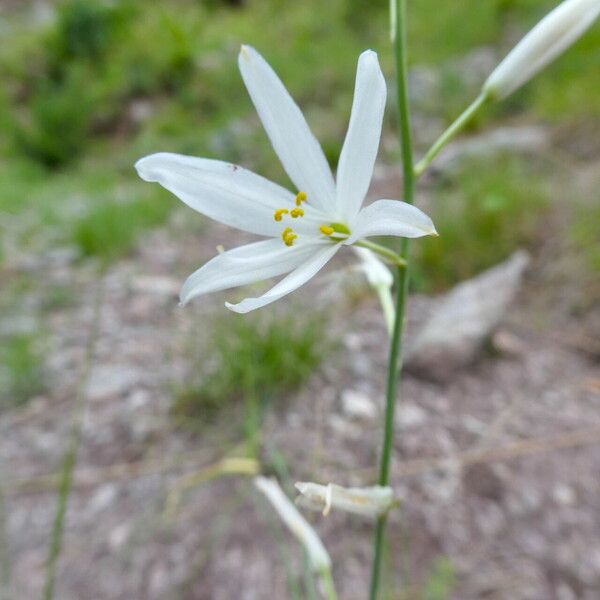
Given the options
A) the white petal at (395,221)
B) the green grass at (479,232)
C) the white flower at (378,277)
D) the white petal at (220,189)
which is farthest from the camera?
the green grass at (479,232)

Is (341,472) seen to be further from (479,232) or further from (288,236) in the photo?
(479,232)

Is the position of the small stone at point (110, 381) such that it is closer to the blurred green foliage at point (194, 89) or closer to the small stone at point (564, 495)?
the blurred green foliage at point (194, 89)

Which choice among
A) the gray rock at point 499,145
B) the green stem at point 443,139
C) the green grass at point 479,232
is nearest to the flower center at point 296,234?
the green stem at point 443,139

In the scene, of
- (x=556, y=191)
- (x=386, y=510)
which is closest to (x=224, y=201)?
(x=386, y=510)

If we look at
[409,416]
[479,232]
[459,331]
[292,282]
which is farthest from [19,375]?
[479,232]

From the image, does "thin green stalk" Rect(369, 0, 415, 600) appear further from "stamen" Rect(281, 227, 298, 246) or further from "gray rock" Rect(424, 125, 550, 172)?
"gray rock" Rect(424, 125, 550, 172)
